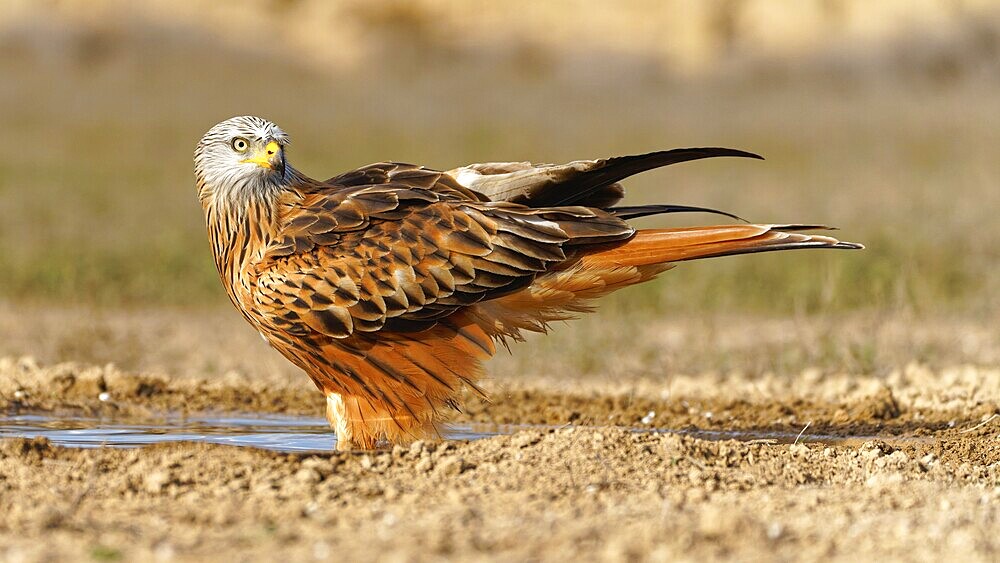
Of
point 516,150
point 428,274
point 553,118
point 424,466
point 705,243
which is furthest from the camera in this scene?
point 553,118

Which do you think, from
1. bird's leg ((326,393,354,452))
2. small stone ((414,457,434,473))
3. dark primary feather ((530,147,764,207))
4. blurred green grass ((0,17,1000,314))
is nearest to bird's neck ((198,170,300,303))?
bird's leg ((326,393,354,452))

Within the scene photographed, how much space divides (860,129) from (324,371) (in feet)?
61.0

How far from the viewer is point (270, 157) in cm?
630

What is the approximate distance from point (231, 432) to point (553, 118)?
1853 centimetres

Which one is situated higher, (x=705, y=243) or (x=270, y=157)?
(x=270, y=157)

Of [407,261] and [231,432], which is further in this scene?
[231,432]

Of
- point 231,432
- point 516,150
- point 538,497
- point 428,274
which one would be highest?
point 516,150

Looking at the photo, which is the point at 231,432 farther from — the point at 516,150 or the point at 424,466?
the point at 516,150

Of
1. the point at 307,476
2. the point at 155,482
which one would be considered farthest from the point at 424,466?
the point at 155,482

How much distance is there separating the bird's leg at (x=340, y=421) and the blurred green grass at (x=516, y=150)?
4592mm

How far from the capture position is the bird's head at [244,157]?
6.31 meters

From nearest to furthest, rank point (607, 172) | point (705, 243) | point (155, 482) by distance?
point (155, 482) < point (705, 243) < point (607, 172)

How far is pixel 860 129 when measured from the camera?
76.5 ft

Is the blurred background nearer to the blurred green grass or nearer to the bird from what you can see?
the blurred green grass
